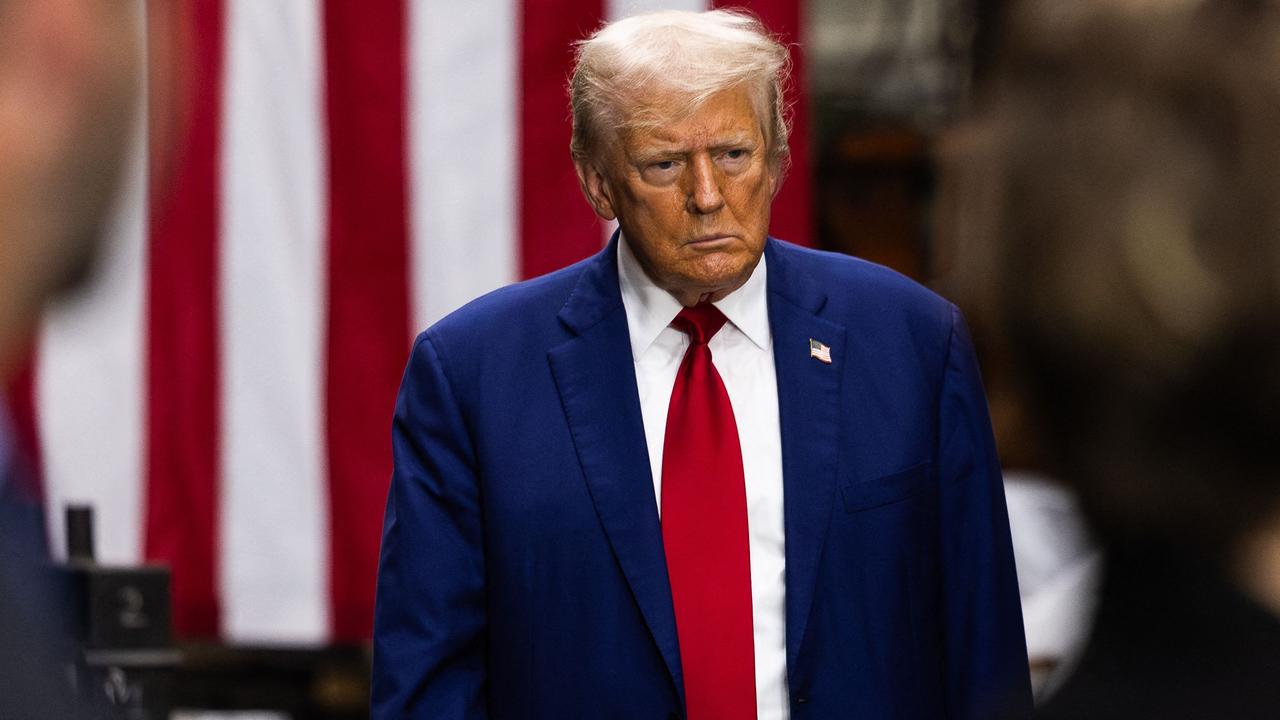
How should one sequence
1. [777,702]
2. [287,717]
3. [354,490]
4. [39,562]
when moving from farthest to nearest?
[287,717]
[354,490]
[777,702]
[39,562]

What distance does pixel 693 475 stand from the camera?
2.24m

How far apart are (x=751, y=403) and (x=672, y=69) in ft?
1.48

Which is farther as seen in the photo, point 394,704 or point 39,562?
point 394,704

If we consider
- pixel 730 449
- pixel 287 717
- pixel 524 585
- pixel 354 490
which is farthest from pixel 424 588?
pixel 287 717

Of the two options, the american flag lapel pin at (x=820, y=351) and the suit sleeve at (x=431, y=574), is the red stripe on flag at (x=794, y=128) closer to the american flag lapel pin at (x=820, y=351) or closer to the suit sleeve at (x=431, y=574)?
the american flag lapel pin at (x=820, y=351)

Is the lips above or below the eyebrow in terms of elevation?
below

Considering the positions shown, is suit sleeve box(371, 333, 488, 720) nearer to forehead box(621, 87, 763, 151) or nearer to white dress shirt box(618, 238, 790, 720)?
white dress shirt box(618, 238, 790, 720)

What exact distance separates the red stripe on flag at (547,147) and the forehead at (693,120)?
1634 mm

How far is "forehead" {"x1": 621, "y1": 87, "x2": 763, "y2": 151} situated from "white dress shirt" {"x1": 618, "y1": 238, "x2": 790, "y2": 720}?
0.18m

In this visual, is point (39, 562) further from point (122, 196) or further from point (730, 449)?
point (730, 449)

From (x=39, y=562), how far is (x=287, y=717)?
3564 millimetres

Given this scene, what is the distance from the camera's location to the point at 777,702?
86.4 inches

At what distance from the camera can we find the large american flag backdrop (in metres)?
3.98

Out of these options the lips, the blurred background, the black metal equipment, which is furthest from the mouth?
the blurred background
